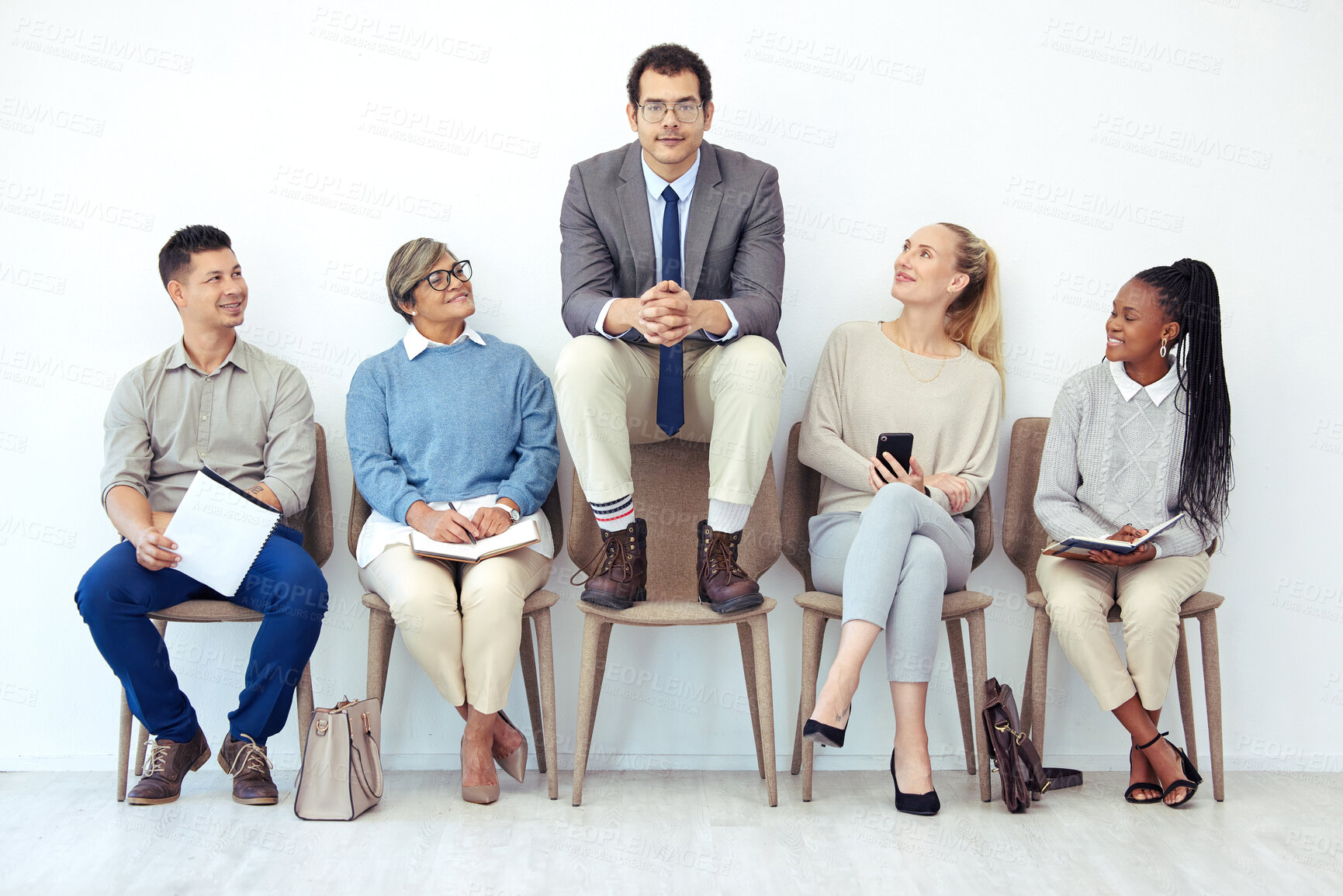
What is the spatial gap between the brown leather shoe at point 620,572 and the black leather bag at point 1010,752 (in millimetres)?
890

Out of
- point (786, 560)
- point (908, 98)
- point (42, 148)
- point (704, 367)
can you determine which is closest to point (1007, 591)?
point (786, 560)

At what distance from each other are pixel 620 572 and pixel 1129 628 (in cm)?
126

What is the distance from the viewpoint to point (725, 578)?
248 cm

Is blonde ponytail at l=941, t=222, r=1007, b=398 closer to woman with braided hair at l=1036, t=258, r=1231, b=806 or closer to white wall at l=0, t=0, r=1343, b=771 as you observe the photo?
white wall at l=0, t=0, r=1343, b=771

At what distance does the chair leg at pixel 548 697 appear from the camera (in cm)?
257

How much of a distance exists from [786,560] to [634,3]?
164cm

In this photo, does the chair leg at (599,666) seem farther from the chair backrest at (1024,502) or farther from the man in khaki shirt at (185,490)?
the chair backrest at (1024,502)

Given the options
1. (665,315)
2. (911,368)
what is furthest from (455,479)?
(911,368)

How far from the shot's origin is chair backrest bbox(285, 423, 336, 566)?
2.87 m

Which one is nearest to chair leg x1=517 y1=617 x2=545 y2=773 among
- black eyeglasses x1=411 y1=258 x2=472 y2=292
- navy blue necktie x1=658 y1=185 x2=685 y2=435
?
navy blue necktie x1=658 y1=185 x2=685 y2=435

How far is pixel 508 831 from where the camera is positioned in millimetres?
2371

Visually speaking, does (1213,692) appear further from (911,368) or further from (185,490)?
(185,490)

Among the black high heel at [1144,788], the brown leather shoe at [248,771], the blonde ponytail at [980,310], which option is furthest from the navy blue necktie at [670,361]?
the black high heel at [1144,788]
